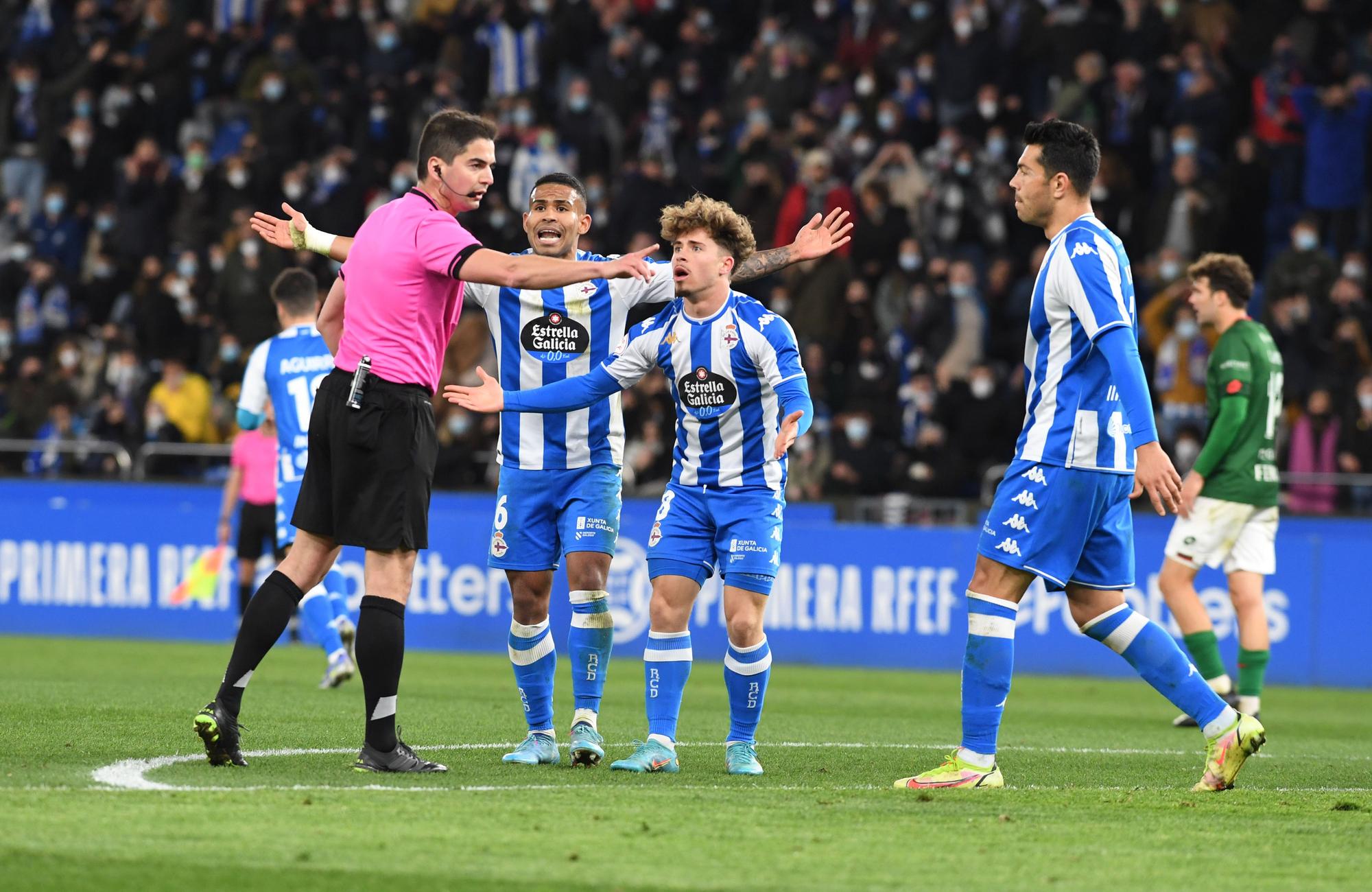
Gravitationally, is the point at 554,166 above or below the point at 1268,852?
above

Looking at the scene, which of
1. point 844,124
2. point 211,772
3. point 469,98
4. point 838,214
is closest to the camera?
point 211,772

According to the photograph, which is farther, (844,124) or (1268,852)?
(844,124)

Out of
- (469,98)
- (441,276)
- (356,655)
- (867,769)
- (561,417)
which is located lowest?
(867,769)

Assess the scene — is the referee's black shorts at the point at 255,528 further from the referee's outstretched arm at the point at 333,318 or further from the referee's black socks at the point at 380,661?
the referee's black socks at the point at 380,661

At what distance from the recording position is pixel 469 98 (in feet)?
71.8

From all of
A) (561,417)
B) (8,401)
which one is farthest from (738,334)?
(8,401)

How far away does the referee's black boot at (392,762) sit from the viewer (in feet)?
21.9

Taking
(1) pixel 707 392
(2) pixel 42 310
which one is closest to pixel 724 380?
(1) pixel 707 392

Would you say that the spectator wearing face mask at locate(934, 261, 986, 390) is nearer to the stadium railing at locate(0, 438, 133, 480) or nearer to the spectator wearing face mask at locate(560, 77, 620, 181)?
the spectator wearing face mask at locate(560, 77, 620, 181)

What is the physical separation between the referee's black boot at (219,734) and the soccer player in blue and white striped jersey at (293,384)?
477 centimetres

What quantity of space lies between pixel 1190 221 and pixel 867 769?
452 inches

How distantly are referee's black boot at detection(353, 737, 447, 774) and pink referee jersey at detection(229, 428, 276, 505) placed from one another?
27.6ft

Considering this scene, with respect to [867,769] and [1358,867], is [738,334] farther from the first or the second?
[1358,867]

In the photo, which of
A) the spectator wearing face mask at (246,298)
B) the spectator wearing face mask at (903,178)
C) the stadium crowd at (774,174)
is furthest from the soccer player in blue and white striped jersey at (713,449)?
the spectator wearing face mask at (246,298)
